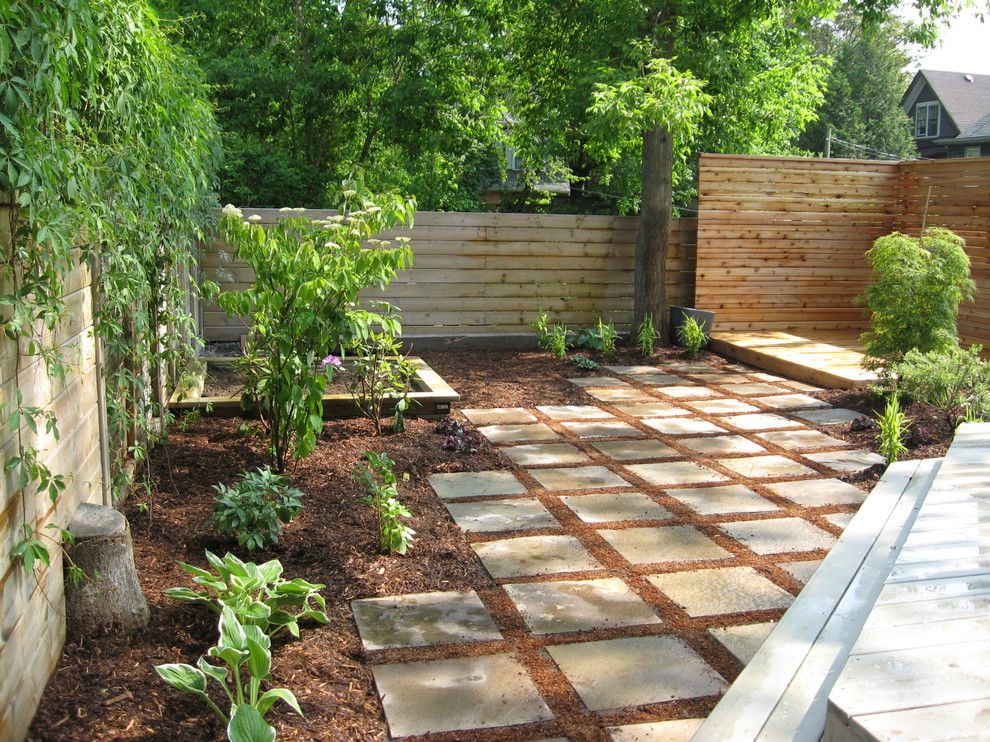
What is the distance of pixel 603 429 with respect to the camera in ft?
20.5

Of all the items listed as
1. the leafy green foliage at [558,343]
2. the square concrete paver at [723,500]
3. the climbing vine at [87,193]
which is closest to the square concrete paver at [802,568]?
the square concrete paver at [723,500]

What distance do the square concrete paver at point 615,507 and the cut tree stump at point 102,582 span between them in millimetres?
2180

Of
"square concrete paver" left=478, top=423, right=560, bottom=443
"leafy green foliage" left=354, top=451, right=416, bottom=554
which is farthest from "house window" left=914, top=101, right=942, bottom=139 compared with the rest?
"leafy green foliage" left=354, top=451, right=416, bottom=554

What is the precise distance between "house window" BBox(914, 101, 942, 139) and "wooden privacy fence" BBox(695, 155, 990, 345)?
85.5ft

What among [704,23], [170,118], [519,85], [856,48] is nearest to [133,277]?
[170,118]

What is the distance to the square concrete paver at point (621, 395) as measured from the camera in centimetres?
729

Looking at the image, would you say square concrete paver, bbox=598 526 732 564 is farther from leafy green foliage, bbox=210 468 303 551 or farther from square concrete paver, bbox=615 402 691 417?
square concrete paver, bbox=615 402 691 417

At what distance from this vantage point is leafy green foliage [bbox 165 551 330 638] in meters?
2.66

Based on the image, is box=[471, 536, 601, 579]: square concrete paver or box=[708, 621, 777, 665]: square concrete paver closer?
box=[708, 621, 777, 665]: square concrete paver

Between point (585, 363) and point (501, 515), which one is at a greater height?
point (585, 363)

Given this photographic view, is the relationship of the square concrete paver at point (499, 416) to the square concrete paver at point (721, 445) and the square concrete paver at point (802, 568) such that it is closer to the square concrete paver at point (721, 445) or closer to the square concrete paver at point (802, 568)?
the square concrete paver at point (721, 445)

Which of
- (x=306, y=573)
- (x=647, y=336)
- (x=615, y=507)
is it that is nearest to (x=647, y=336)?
(x=647, y=336)

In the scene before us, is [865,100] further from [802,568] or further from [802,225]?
[802,568]

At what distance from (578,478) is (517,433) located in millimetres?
1106
